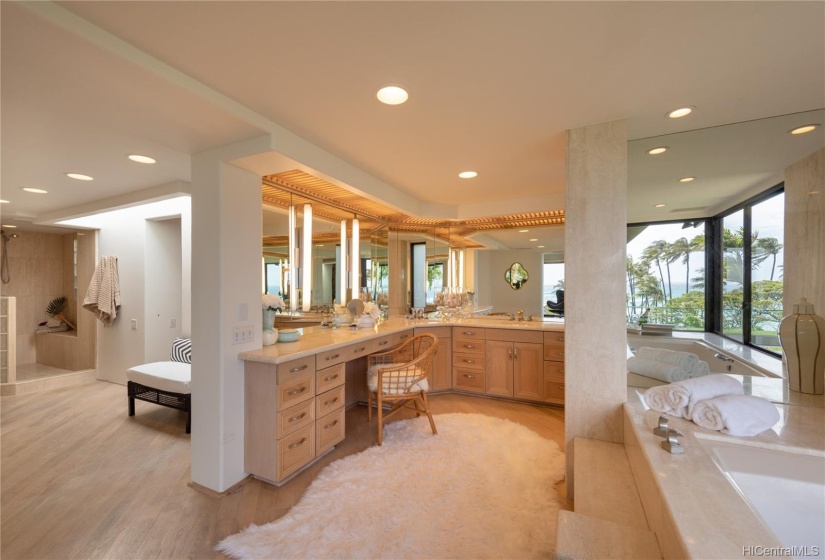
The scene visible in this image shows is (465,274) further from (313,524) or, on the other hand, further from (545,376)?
(313,524)

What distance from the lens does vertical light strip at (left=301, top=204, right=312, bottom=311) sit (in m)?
3.31

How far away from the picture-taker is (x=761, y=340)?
2.26 metres

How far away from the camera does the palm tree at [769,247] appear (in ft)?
7.19

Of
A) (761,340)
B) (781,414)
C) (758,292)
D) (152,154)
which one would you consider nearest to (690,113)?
(758,292)

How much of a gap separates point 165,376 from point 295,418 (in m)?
1.98

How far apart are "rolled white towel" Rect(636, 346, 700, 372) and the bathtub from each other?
0.03 meters

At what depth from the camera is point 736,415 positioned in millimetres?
1706

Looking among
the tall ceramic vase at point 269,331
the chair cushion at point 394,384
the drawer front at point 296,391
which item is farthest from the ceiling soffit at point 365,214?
the chair cushion at point 394,384

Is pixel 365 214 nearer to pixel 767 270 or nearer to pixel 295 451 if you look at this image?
pixel 295 451

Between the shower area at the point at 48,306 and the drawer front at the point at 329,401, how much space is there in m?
4.62

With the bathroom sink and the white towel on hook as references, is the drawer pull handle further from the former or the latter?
the white towel on hook

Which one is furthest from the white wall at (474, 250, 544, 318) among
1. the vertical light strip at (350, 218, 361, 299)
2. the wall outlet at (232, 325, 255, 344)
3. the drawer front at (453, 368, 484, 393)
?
the wall outlet at (232, 325, 255, 344)

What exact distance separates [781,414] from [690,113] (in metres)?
1.86

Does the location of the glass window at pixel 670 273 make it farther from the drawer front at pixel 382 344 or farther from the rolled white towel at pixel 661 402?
the drawer front at pixel 382 344
